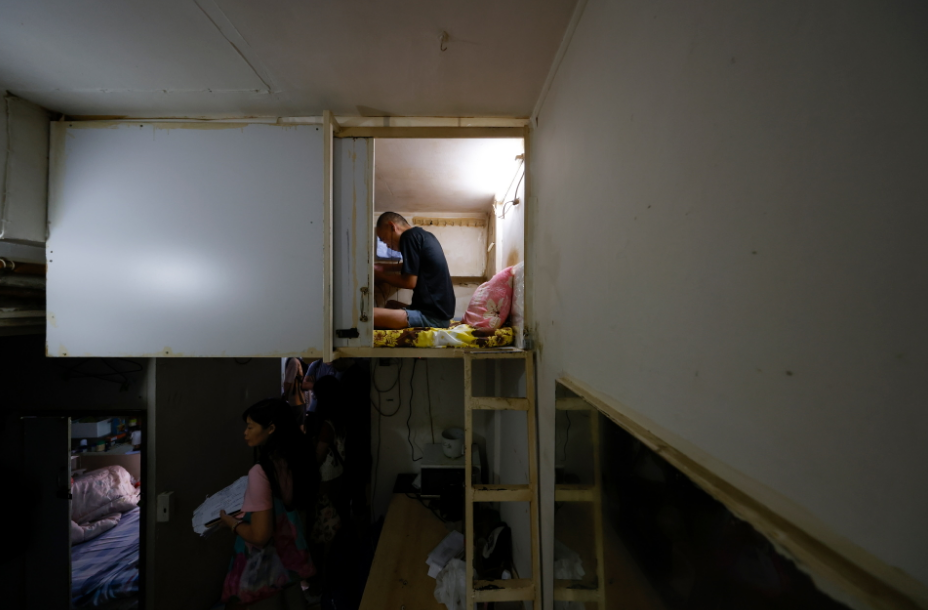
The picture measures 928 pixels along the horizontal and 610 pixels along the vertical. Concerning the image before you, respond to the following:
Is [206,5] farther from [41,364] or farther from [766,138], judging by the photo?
[41,364]

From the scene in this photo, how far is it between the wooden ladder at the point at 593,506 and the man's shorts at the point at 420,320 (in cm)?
106

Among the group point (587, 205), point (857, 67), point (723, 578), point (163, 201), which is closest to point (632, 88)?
point (587, 205)

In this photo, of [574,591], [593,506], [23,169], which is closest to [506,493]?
[574,591]

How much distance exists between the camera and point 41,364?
2.01 m

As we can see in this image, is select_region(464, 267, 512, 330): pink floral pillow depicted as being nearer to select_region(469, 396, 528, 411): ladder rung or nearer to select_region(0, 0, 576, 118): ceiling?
select_region(469, 396, 528, 411): ladder rung

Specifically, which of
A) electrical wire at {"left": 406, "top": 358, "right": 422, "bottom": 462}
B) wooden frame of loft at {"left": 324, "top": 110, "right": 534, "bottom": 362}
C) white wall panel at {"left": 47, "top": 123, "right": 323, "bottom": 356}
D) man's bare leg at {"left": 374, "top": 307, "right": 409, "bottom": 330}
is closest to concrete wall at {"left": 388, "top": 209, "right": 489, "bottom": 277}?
electrical wire at {"left": 406, "top": 358, "right": 422, "bottom": 462}

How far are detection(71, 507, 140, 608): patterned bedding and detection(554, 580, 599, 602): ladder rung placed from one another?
10.4 ft

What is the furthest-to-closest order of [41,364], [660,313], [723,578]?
1. [41,364]
2. [660,313]
3. [723,578]

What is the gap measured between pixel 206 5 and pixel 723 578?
1.75m

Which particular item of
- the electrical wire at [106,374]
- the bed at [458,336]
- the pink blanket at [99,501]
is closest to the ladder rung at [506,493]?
the bed at [458,336]

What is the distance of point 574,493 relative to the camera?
885 millimetres

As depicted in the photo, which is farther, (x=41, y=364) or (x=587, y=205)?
(x=41, y=364)

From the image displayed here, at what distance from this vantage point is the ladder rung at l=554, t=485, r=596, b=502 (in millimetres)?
778

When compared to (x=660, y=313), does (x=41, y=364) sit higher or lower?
lower
